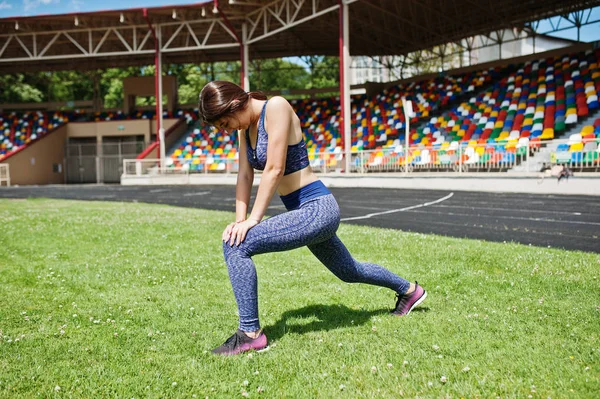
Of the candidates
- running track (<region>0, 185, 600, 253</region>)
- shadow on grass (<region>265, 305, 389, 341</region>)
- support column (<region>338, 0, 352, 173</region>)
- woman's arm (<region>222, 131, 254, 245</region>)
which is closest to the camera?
woman's arm (<region>222, 131, 254, 245</region>)

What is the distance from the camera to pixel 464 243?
22.6 ft

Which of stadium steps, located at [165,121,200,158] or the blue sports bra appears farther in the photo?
stadium steps, located at [165,121,200,158]

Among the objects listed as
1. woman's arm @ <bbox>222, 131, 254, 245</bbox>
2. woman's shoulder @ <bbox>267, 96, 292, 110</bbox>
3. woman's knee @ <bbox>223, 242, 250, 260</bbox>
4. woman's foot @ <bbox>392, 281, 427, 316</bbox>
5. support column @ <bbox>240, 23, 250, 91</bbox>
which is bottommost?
woman's foot @ <bbox>392, 281, 427, 316</bbox>

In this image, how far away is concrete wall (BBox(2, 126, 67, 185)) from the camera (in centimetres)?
3570

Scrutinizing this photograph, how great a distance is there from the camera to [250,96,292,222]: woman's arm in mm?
3012

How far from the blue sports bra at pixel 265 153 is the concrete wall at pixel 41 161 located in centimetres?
3697

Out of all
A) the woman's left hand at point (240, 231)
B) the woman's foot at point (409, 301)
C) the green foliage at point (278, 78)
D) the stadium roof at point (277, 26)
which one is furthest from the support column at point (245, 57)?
the woman's left hand at point (240, 231)

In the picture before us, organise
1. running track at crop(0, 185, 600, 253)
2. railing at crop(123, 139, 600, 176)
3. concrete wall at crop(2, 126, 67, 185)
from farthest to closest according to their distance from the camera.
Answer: concrete wall at crop(2, 126, 67, 185)
railing at crop(123, 139, 600, 176)
running track at crop(0, 185, 600, 253)

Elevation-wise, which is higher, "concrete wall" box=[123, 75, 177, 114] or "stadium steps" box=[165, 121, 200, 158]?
"concrete wall" box=[123, 75, 177, 114]

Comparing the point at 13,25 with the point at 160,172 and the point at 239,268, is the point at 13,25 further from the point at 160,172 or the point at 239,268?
the point at 239,268

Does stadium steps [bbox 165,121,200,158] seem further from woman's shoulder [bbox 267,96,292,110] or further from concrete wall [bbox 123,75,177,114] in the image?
woman's shoulder [bbox 267,96,292,110]

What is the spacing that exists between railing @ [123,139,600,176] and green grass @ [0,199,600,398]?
10352 millimetres

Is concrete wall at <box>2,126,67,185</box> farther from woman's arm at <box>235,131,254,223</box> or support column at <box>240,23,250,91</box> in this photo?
woman's arm at <box>235,131,254,223</box>

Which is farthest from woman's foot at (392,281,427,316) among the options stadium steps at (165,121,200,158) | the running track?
stadium steps at (165,121,200,158)
